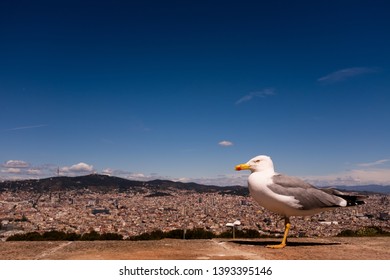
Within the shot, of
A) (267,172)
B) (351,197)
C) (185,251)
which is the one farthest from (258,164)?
(185,251)

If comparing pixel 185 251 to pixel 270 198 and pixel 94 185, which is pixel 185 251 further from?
pixel 94 185

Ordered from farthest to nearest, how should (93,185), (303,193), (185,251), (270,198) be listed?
(93,185) < (303,193) < (270,198) < (185,251)

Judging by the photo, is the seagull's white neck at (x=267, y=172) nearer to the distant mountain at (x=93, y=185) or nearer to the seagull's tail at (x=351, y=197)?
the seagull's tail at (x=351, y=197)

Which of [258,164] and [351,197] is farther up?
[258,164]

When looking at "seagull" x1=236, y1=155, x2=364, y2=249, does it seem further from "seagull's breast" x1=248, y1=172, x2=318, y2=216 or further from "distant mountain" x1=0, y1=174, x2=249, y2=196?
"distant mountain" x1=0, y1=174, x2=249, y2=196

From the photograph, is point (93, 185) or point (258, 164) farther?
point (93, 185)

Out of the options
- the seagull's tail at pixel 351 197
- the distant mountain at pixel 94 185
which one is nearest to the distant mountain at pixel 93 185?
the distant mountain at pixel 94 185

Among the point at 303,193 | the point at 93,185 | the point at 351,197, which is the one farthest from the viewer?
the point at 93,185
